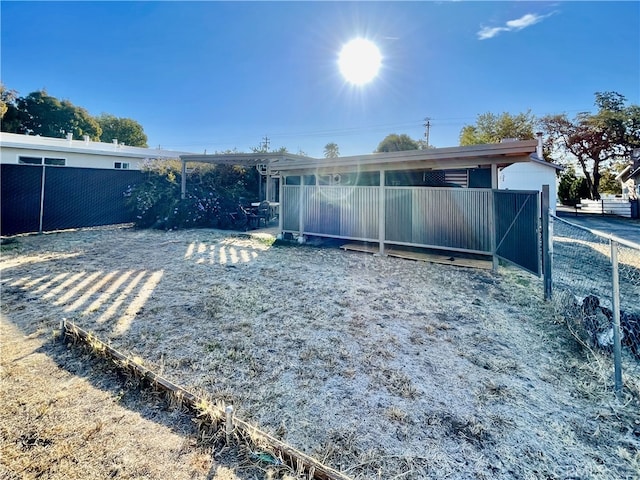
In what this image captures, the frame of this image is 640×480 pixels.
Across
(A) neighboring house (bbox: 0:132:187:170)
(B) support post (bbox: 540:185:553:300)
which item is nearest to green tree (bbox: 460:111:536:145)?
(B) support post (bbox: 540:185:553:300)

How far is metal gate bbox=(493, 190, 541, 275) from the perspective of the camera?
420 centimetres

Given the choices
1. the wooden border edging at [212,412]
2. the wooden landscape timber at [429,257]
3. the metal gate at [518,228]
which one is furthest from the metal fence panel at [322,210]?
the wooden border edging at [212,412]

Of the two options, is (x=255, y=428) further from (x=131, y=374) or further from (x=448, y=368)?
(x=448, y=368)

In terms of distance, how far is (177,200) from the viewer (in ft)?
35.9

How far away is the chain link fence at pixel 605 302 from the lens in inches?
92.2

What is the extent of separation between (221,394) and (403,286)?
10.9ft

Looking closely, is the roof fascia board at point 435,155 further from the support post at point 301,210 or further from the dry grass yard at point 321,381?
the dry grass yard at point 321,381

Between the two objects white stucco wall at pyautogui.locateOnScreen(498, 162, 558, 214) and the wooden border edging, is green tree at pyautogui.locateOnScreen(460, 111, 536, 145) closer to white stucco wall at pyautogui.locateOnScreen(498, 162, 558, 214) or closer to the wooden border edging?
white stucco wall at pyautogui.locateOnScreen(498, 162, 558, 214)

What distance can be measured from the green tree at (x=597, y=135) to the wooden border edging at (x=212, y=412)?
29783 mm

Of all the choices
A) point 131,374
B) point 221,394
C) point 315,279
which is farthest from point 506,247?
point 131,374

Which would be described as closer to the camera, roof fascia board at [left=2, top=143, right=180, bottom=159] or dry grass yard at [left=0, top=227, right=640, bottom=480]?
dry grass yard at [left=0, top=227, right=640, bottom=480]

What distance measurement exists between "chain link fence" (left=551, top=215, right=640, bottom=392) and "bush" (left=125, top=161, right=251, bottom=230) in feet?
30.9

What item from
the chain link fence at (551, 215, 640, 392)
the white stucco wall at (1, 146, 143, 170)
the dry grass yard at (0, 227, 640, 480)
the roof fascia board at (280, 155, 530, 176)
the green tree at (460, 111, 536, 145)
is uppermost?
the green tree at (460, 111, 536, 145)

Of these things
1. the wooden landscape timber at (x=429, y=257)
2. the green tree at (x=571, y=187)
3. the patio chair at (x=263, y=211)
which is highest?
the green tree at (x=571, y=187)
